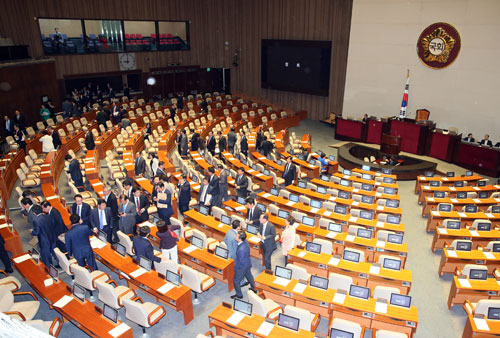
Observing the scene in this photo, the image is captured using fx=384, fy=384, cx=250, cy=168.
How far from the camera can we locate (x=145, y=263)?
24.6 ft

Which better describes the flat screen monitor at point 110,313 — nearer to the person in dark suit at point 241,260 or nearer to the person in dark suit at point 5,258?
the person in dark suit at point 241,260

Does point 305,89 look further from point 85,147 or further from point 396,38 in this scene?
point 85,147

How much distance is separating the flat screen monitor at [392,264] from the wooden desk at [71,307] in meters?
4.96

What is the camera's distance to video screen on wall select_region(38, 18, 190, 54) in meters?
23.3

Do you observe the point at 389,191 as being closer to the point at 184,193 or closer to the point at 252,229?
the point at 252,229

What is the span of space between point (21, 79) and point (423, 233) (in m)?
19.2

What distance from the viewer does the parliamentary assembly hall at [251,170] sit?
702 centimetres

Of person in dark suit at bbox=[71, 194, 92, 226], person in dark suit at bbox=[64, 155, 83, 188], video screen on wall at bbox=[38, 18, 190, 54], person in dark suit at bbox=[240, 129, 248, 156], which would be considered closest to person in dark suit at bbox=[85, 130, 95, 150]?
person in dark suit at bbox=[64, 155, 83, 188]

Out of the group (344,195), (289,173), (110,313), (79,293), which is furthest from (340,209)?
(79,293)

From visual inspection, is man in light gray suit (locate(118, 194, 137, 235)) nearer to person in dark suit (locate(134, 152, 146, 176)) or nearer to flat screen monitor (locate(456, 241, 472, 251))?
person in dark suit (locate(134, 152, 146, 176))

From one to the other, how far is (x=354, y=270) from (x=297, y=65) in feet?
64.2

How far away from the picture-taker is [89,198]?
11.5 m

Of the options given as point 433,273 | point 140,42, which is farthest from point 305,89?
point 433,273

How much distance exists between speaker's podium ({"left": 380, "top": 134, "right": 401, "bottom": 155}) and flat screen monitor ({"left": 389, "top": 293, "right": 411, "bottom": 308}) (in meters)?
12.0
